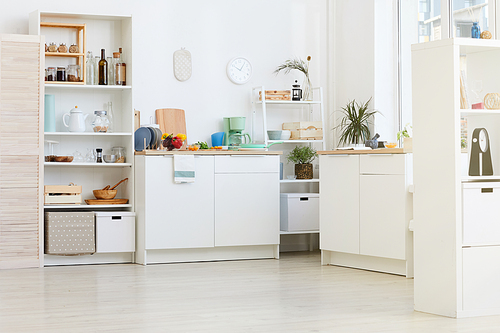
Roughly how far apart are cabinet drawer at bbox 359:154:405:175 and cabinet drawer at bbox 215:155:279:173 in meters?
0.98

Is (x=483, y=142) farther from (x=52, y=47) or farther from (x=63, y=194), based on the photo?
(x=52, y=47)

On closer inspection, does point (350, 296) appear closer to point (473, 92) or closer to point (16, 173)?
point (473, 92)

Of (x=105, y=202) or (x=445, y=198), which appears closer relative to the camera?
(x=445, y=198)

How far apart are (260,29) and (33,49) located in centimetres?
224

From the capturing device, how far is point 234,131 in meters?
5.98

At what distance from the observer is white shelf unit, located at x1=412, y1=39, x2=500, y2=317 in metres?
3.35

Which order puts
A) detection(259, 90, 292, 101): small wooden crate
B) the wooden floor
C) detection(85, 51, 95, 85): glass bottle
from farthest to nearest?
detection(259, 90, 292, 101): small wooden crate, detection(85, 51, 95, 85): glass bottle, the wooden floor

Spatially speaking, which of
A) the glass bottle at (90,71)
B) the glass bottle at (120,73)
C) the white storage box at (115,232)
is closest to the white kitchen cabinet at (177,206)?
the white storage box at (115,232)

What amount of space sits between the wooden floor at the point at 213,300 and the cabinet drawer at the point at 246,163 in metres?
0.84

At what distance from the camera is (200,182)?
5363 mm

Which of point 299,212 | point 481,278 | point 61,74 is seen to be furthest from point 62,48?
point 481,278

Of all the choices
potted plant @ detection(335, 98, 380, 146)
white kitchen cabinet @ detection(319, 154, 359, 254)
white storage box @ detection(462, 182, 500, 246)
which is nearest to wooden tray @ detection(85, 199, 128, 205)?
white kitchen cabinet @ detection(319, 154, 359, 254)

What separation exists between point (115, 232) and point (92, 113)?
116 centimetres

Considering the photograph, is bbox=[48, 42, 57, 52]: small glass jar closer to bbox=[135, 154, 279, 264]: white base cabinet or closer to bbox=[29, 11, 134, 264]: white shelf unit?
bbox=[29, 11, 134, 264]: white shelf unit
